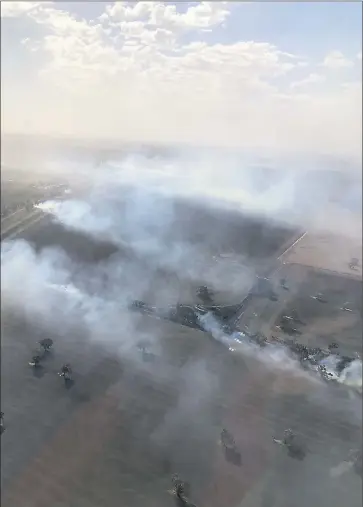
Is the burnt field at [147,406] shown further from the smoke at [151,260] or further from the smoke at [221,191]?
the smoke at [221,191]

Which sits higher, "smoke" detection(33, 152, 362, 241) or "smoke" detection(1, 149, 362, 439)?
"smoke" detection(1, 149, 362, 439)

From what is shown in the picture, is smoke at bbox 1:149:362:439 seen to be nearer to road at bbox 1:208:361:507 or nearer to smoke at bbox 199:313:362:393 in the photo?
smoke at bbox 199:313:362:393

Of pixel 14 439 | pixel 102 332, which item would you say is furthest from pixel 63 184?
pixel 14 439

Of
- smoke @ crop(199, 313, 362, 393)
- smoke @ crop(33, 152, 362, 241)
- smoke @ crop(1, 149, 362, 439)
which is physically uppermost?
smoke @ crop(199, 313, 362, 393)

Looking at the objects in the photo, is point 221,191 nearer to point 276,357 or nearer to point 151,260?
point 151,260

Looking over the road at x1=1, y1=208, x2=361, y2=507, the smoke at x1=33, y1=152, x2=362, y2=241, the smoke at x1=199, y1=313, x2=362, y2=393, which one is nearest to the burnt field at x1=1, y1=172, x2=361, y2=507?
the road at x1=1, y1=208, x2=361, y2=507

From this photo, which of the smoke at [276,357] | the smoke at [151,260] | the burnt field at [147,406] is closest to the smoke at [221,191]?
the smoke at [151,260]

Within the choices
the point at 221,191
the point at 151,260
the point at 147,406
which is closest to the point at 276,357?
the point at 147,406
